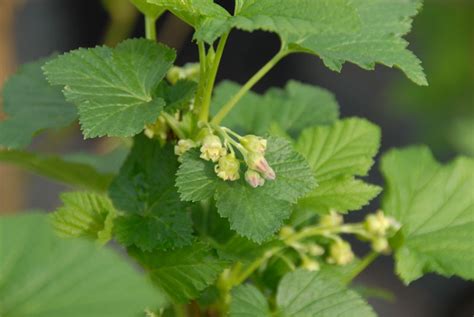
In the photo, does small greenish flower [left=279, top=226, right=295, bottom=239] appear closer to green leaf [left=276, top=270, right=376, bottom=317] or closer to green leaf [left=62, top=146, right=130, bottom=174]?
green leaf [left=276, top=270, right=376, bottom=317]

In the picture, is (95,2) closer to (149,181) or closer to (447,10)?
(447,10)

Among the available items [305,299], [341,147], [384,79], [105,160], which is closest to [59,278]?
[305,299]

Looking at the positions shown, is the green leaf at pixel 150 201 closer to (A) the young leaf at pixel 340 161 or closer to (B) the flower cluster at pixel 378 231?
(A) the young leaf at pixel 340 161

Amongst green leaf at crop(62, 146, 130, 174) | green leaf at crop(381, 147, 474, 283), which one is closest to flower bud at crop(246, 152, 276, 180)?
green leaf at crop(381, 147, 474, 283)

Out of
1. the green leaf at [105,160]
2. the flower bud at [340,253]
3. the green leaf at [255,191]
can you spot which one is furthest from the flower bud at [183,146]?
the green leaf at [105,160]

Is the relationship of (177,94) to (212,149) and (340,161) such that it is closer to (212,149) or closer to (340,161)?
(212,149)
